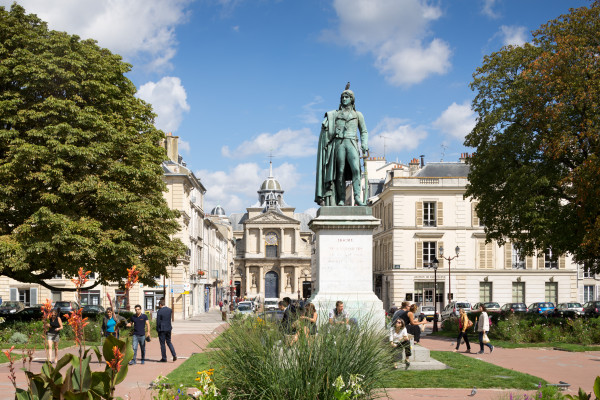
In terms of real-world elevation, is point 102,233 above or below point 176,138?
below

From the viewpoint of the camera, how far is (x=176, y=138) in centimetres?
5838

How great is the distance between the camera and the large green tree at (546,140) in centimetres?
2452

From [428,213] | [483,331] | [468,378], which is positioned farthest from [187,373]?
[428,213]

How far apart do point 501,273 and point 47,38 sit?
38.1 meters

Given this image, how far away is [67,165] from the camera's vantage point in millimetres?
24438

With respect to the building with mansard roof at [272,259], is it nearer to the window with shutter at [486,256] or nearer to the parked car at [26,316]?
the window with shutter at [486,256]

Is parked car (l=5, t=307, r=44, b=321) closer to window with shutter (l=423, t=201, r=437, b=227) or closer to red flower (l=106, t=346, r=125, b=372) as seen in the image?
red flower (l=106, t=346, r=125, b=372)

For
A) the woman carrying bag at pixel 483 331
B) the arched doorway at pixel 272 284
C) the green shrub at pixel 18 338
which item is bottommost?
the arched doorway at pixel 272 284

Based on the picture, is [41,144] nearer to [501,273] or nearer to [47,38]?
[47,38]

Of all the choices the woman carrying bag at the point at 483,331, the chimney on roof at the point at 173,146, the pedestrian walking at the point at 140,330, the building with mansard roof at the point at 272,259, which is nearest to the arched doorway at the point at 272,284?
the building with mansard roof at the point at 272,259

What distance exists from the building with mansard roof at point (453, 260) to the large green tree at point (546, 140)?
22.5 meters

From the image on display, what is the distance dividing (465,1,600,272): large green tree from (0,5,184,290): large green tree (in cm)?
1408

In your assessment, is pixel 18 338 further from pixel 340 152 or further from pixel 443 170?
pixel 443 170

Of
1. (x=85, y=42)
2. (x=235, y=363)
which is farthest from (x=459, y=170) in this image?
(x=235, y=363)
